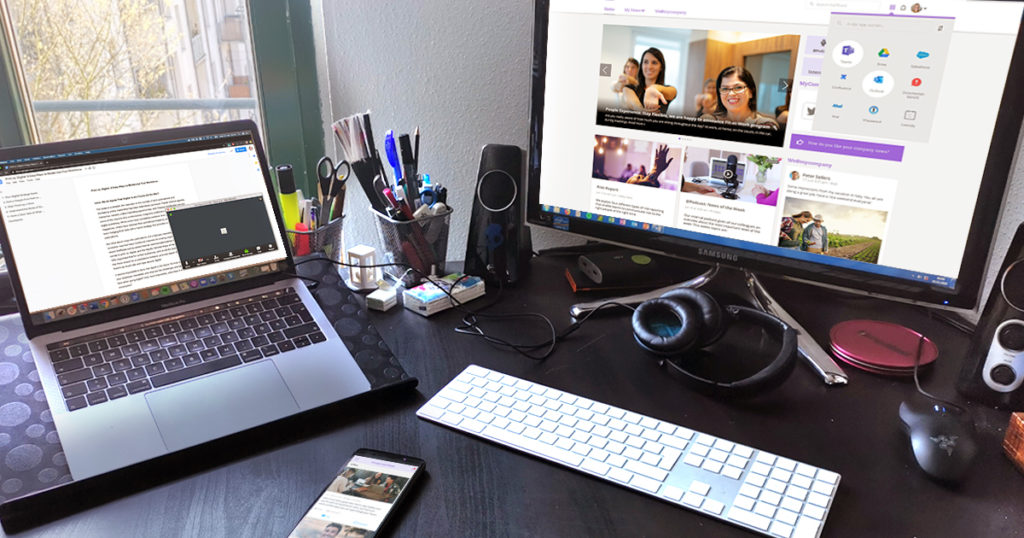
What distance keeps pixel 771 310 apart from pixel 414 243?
51 centimetres

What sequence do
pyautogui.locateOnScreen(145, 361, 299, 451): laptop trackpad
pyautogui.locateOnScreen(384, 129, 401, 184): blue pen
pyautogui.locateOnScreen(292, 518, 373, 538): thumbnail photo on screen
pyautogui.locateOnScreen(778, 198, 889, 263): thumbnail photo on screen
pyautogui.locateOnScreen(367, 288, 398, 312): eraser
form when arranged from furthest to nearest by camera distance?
pyautogui.locateOnScreen(384, 129, 401, 184): blue pen < pyautogui.locateOnScreen(367, 288, 398, 312): eraser < pyautogui.locateOnScreen(778, 198, 889, 263): thumbnail photo on screen < pyautogui.locateOnScreen(145, 361, 299, 451): laptop trackpad < pyautogui.locateOnScreen(292, 518, 373, 538): thumbnail photo on screen

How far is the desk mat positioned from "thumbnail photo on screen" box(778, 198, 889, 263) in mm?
478

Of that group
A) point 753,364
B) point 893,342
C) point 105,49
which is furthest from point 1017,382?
point 105,49

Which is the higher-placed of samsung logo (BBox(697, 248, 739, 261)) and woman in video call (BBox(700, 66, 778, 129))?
woman in video call (BBox(700, 66, 778, 129))

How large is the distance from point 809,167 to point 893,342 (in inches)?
10.1

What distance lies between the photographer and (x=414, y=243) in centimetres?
104

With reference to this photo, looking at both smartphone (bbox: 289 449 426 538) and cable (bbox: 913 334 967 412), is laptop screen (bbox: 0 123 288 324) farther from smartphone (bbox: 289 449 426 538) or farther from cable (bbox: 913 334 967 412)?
cable (bbox: 913 334 967 412)

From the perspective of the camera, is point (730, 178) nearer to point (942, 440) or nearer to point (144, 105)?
point (942, 440)

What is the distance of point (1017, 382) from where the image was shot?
2.46 feet

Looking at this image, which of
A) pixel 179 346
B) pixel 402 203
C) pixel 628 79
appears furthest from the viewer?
pixel 402 203

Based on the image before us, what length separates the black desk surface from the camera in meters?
0.59

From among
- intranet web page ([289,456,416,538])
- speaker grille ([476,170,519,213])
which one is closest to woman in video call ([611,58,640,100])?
speaker grille ([476,170,519,213])

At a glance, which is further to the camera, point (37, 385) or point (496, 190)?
point (496, 190)

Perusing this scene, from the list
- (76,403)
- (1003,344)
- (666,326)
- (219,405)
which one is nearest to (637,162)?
(666,326)
